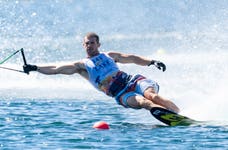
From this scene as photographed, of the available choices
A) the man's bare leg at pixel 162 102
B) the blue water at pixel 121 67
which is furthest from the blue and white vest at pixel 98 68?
the man's bare leg at pixel 162 102

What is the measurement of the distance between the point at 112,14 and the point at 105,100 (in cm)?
1958

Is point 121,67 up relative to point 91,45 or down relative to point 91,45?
up

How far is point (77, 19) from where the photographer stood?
35688 millimetres

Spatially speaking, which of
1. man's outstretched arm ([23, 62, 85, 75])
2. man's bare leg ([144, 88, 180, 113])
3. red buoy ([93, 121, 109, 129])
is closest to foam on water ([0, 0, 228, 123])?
man's bare leg ([144, 88, 180, 113])

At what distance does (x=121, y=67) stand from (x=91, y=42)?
832cm

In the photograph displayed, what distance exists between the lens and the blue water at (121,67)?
36.0ft

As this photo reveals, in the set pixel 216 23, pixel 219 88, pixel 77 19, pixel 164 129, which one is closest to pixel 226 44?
pixel 216 23

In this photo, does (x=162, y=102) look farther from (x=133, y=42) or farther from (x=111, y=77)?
(x=133, y=42)

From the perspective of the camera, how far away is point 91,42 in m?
A: 12.8

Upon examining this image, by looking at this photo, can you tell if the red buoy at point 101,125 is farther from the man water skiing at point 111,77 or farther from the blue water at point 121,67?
the man water skiing at point 111,77

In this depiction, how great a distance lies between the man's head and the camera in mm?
12773

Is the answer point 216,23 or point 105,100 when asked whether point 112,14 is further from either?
point 105,100

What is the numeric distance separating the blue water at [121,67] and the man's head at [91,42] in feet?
3.64

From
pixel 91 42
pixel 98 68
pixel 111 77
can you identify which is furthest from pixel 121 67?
pixel 91 42
